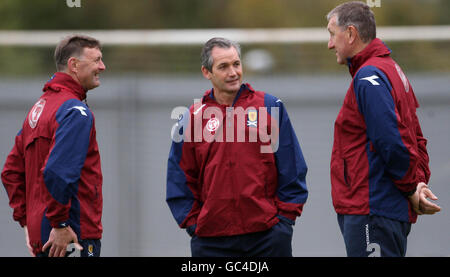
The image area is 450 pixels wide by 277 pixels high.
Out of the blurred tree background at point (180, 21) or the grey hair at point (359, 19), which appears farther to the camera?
the blurred tree background at point (180, 21)

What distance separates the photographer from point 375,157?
13.9ft

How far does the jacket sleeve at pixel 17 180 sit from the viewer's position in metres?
4.64

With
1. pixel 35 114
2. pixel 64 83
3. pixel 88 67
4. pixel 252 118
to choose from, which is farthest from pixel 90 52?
pixel 252 118

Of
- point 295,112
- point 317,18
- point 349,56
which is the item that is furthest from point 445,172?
point 317,18

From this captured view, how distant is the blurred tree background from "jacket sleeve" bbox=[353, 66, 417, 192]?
412 cm

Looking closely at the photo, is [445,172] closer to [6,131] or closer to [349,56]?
[349,56]

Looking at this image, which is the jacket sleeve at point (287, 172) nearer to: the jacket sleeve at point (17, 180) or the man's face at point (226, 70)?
the man's face at point (226, 70)

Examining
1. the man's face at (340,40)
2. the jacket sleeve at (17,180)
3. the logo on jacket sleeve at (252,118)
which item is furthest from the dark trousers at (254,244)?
the jacket sleeve at (17,180)

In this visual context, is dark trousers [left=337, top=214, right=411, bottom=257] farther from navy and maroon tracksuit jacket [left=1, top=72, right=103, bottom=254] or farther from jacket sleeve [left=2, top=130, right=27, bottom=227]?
jacket sleeve [left=2, top=130, right=27, bottom=227]

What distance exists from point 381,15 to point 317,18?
121cm

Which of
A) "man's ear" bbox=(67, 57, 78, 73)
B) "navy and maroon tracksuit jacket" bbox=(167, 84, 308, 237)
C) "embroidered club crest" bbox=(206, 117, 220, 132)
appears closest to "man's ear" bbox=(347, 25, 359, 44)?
"navy and maroon tracksuit jacket" bbox=(167, 84, 308, 237)

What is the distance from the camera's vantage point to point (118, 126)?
7516 mm

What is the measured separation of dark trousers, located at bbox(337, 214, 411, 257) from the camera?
4.23 meters

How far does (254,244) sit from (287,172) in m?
0.48
